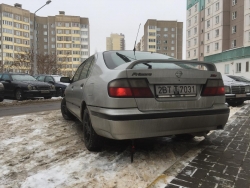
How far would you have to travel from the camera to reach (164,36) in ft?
330

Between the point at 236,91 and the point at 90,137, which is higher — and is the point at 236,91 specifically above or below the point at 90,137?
above

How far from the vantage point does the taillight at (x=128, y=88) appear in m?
2.68

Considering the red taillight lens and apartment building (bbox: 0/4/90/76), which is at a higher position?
apartment building (bbox: 0/4/90/76)

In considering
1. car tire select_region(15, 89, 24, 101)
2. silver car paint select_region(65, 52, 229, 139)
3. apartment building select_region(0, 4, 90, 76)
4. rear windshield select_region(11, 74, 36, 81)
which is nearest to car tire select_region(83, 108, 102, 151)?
silver car paint select_region(65, 52, 229, 139)

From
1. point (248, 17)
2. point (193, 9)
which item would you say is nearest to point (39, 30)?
point (193, 9)

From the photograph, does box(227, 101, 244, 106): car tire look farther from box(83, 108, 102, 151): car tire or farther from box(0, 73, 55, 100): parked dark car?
box(0, 73, 55, 100): parked dark car

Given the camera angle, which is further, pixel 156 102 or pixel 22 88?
pixel 22 88

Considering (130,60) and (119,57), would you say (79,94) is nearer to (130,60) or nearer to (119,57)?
(119,57)

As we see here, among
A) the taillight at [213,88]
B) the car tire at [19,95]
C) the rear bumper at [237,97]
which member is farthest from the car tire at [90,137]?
the car tire at [19,95]

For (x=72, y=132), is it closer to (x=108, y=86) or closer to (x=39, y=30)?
(x=108, y=86)

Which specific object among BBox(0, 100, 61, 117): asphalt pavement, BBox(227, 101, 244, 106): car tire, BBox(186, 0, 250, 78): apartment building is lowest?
BBox(0, 100, 61, 117): asphalt pavement

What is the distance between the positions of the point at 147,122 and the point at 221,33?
4510 cm

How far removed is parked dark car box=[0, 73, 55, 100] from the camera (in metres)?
11.4

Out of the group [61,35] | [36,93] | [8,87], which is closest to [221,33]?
[36,93]
